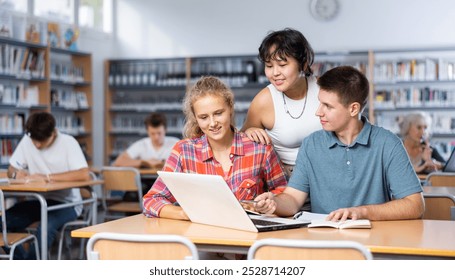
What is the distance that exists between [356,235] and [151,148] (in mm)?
4516

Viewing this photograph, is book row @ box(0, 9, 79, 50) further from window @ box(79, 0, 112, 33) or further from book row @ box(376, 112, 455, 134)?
book row @ box(376, 112, 455, 134)

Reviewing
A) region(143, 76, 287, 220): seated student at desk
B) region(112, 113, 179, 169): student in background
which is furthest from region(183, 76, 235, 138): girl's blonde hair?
region(112, 113, 179, 169): student in background

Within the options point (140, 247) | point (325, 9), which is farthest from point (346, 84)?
point (325, 9)

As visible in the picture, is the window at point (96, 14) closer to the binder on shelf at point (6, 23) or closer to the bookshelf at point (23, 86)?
the bookshelf at point (23, 86)

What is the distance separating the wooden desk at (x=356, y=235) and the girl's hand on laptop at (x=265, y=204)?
0.63 feet

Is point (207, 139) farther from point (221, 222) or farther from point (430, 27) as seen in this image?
point (430, 27)

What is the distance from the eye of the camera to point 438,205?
10.6 feet

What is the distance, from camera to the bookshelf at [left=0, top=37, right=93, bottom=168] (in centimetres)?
729

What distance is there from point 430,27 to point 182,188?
268 inches

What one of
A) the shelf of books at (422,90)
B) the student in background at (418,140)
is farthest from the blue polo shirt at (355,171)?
the shelf of books at (422,90)

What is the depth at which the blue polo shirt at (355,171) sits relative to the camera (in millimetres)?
2410

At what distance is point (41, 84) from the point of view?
8031 millimetres

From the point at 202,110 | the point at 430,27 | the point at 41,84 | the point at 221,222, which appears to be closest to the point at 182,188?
the point at 221,222

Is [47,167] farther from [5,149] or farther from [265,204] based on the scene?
[265,204]
